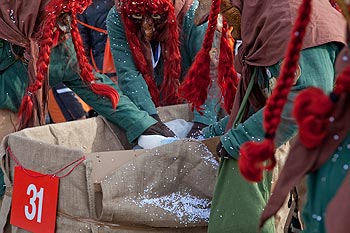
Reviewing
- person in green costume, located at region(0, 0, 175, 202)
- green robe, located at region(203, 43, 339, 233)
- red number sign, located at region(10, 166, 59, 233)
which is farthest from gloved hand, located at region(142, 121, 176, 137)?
green robe, located at region(203, 43, 339, 233)

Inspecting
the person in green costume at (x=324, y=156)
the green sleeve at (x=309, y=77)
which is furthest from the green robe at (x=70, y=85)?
the person in green costume at (x=324, y=156)

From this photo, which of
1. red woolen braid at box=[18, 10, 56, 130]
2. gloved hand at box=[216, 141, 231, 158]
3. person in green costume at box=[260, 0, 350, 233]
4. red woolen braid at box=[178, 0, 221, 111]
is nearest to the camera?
person in green costume at box=[260, 0, 350, 233]

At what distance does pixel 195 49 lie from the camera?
302 centimetres

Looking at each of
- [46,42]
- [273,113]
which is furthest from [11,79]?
[273,113]

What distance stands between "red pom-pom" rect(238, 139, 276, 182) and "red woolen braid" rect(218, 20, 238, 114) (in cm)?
107

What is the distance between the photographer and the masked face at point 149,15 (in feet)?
8.91

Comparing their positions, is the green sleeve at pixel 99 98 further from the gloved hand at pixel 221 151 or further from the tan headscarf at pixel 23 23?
the gloved hand at pixel 221 151

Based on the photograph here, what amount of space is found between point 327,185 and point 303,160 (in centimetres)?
7

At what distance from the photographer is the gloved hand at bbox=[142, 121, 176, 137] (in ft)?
8.70

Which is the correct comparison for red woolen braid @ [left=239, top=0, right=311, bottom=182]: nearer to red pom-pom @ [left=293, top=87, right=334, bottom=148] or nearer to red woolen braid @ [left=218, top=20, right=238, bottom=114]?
red pom-pom @ [left=293, top=87, right=334, bottom=148]

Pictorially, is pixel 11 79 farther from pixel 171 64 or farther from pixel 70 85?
pixel 171 64

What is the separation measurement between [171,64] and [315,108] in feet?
5.99

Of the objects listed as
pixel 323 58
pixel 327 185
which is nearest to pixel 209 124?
pixel 323 58

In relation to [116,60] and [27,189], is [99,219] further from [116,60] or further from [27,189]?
[116,60]
